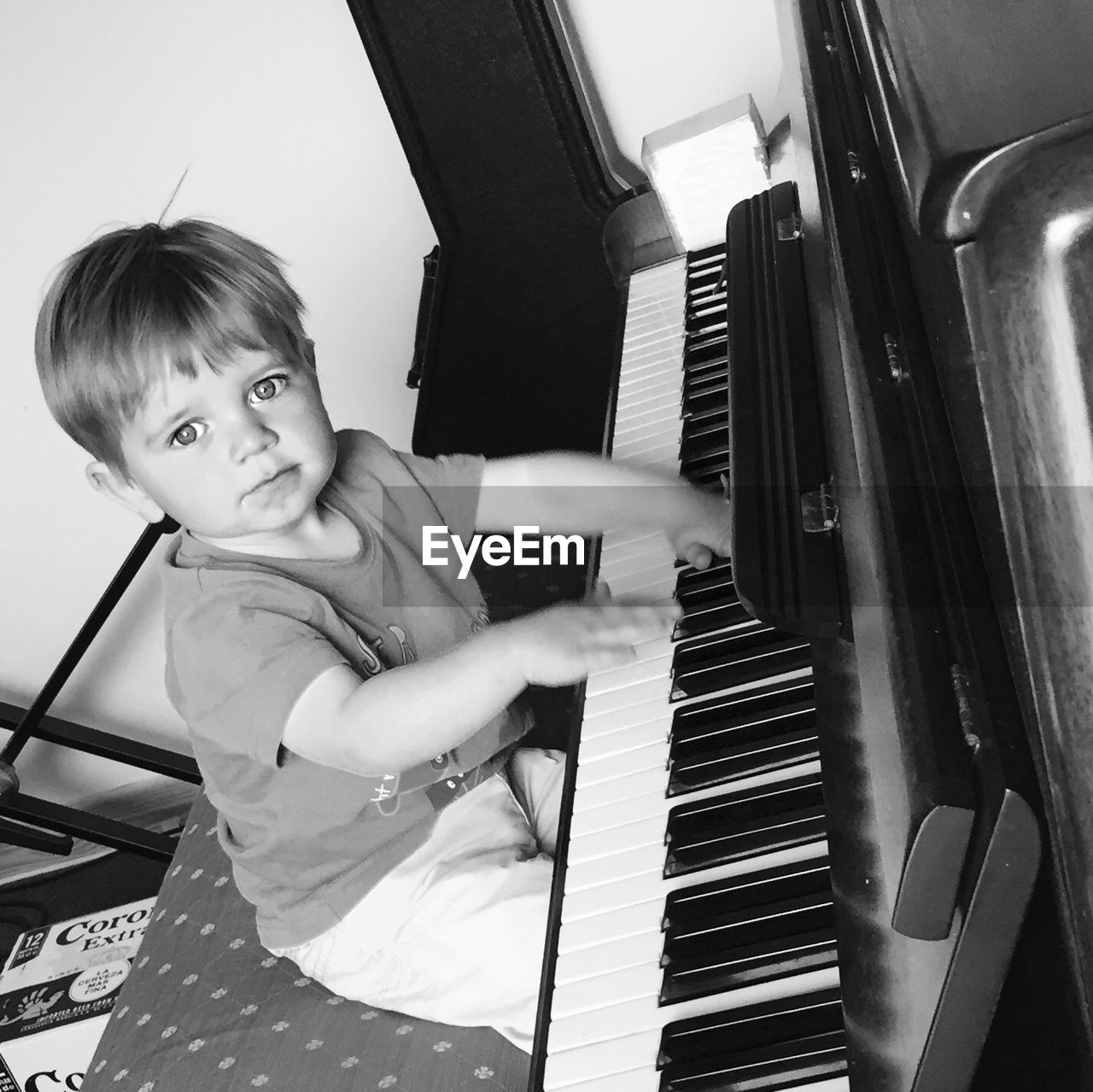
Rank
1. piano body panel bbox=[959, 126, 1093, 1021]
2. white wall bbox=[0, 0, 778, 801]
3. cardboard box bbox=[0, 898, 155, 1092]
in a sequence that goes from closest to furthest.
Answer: piano body panel bbox=[959, 126, 1093, 1021] → cardboard box bbox=[0, 898, 155, 1092] → white wall bbox=[0, 0, 778, 801]

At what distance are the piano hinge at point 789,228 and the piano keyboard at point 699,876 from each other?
40 cm

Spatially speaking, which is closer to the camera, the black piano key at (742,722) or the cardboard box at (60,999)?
the black piano key at (742,722)

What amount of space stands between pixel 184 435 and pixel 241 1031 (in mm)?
625

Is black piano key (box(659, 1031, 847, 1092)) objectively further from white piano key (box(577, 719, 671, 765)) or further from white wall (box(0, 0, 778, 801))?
white wall (box(0, 0, 778, 801))

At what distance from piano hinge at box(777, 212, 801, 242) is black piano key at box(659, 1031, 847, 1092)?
869 mm

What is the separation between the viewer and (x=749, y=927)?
0.82 m

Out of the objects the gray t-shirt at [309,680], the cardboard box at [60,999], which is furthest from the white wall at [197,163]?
the gray t-shirt at [309,680]

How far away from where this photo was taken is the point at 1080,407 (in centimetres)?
35

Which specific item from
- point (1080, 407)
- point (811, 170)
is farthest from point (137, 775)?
point (1080, 407)

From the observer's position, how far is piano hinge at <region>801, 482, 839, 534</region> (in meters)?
0.86

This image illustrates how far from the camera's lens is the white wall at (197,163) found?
1.95 meters

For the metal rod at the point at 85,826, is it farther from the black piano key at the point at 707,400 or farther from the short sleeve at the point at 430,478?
the black piano key at the point at 707,400

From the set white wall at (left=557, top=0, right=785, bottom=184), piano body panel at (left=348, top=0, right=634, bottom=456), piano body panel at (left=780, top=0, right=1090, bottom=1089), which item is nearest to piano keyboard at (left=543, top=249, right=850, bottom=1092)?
piano body panel at (left=780, top=0, right=1090, bottom=1089)

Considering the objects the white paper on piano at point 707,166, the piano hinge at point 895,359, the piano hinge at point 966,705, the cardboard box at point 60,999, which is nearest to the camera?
the piano hinge at point 966,705
